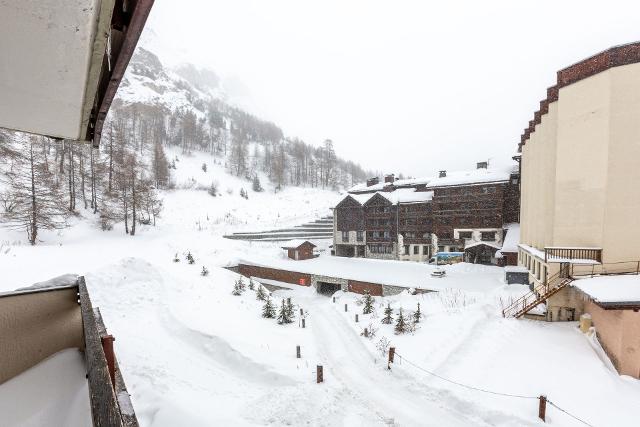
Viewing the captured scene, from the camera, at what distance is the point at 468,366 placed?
11.7 meters

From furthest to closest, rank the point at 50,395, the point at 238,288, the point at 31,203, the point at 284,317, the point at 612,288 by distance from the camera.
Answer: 1. the point at 31,203
2. the point at 238,288
3. the point at 284,317
4. the point at 612,288
5. the point at 50,395

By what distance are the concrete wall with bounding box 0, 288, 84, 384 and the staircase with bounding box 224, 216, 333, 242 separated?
3535cm

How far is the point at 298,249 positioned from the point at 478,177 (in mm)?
21111

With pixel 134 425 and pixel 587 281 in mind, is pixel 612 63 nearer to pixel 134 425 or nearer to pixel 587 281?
pixel 587 281

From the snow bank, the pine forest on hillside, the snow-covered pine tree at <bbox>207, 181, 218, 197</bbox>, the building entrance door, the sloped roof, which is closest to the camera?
the sloped roof

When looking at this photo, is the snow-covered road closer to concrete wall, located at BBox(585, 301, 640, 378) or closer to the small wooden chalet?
concrete wall, located at BBox(585, 301, 640, 378)

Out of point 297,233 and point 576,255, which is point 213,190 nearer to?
point 297,233

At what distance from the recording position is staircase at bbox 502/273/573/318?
48.4 feet

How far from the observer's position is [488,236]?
3120 centimetres

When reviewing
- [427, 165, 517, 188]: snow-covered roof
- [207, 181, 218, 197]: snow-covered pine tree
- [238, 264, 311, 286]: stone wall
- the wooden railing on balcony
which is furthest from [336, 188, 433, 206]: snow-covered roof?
[207, 181, 218, 197]: snow-covered pine tree

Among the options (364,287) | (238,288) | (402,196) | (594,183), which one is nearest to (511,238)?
(402,196)

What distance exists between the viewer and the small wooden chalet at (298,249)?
34.8 meters

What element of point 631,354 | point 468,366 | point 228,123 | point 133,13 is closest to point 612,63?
point 631,354

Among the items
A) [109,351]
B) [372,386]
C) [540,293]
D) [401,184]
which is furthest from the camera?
[401,184]
